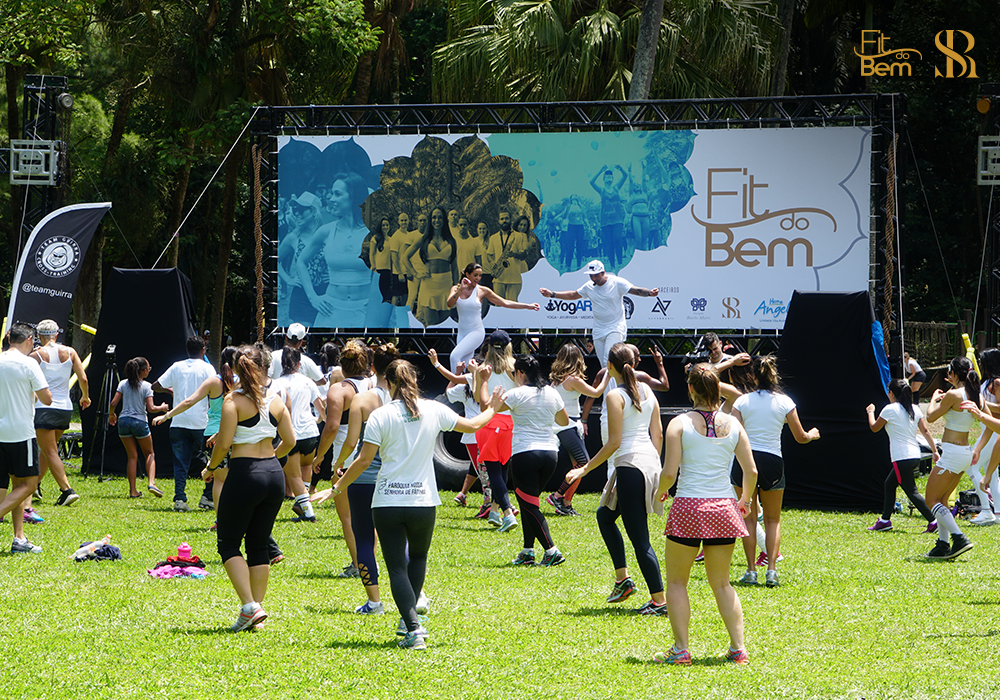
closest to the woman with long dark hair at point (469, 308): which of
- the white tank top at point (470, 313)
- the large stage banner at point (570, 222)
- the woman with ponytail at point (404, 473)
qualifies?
the white tank top at point (470, 313)

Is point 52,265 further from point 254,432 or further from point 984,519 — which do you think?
point 984,519

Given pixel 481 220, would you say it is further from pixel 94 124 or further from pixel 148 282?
pixel 94 124

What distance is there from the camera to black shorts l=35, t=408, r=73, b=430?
10.4 metres

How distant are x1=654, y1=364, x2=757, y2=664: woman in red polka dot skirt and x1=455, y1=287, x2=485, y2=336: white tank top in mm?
7930

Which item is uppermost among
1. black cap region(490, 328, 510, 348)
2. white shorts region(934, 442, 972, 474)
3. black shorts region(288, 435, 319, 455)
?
black cap region(490, 328, 510, 348)

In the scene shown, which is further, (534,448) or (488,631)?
(534,448)

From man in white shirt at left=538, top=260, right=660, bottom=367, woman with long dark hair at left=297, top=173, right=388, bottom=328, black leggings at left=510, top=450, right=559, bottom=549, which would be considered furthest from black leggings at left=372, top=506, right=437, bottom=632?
woman with long dark hair at left=297, top=173, right=388, bottom=328

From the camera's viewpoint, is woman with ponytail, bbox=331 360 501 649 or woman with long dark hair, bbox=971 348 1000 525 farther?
woman with long dark hair, bbox=971 348 1000 525

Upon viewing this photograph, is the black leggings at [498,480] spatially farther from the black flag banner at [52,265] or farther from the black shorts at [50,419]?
the black flag banner at [52,265]

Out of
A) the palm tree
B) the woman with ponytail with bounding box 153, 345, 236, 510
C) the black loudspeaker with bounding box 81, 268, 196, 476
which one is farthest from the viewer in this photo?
the palm tree

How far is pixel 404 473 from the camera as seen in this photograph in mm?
5383

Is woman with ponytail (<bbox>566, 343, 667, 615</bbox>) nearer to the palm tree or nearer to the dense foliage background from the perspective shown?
the dense foliage background

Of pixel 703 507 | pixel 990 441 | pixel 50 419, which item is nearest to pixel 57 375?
pixel 50 419

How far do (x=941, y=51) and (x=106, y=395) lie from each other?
18.7 meters
